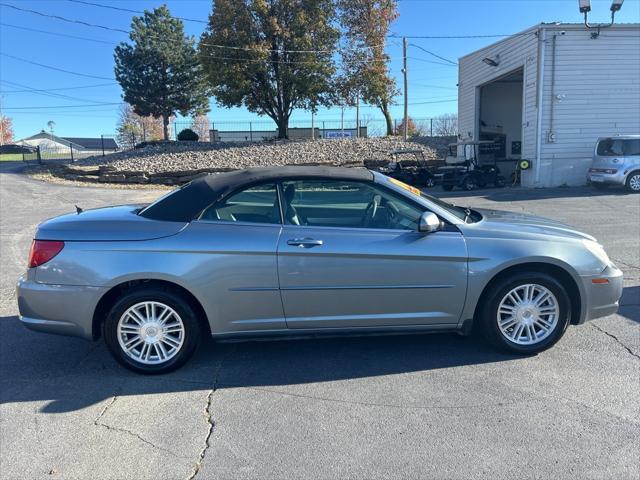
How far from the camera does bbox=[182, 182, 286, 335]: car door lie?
3.62 m

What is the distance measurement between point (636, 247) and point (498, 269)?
18.6ft

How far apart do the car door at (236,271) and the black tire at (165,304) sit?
0.17 meters

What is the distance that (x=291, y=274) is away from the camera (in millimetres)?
3643

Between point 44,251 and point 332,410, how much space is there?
2.45 meters

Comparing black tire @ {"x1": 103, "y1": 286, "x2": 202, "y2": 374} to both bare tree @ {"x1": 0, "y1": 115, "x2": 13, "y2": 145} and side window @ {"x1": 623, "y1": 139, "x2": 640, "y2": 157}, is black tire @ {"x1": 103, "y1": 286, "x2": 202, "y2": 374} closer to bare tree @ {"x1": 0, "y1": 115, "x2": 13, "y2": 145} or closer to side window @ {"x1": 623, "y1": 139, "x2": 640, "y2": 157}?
side window @ {"x1": 623, "y1": 139, "x2": 640, "y2": 157}

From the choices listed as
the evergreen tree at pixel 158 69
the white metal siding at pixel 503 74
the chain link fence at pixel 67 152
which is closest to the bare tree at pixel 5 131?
the chain link fence at pixel 67 152

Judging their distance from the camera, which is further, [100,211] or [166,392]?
[100,211]

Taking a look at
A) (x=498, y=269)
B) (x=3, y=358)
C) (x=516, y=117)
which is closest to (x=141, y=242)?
(x=3, y=358)

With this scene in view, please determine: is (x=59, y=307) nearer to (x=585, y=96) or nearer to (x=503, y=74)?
(x=585, y=96)

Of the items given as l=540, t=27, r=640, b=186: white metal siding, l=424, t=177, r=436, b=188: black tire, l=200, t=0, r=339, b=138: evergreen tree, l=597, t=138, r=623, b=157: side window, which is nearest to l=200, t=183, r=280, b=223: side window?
l=597, t=138, r=623, b=157: side window

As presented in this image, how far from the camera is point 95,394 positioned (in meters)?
3.52

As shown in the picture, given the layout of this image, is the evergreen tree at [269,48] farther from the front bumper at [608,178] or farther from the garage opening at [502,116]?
the front bumper at [608,178]

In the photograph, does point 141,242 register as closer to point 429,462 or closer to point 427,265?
point 427,265

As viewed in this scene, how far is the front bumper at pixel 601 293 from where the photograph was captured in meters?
3.90
